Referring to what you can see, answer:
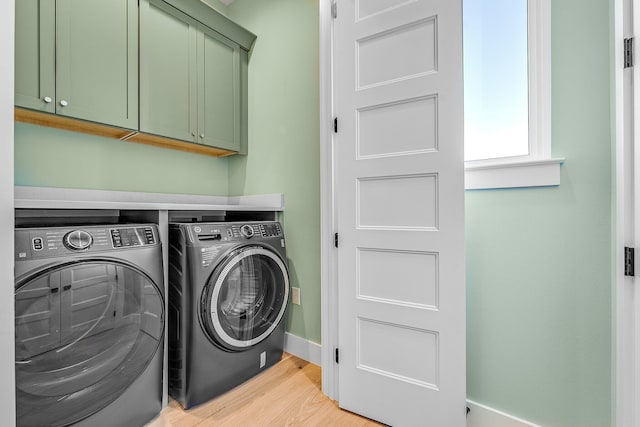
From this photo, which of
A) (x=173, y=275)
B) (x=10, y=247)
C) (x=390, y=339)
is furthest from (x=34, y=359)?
(x=390, y=339)

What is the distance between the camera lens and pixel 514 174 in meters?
1.20

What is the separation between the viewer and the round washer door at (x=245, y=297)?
1465 millimetres

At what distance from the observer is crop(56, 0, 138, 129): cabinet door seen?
1.45 metres

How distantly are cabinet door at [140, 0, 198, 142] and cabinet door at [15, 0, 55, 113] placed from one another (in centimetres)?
40

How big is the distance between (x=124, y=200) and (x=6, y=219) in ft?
3.63

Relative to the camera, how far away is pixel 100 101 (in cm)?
157

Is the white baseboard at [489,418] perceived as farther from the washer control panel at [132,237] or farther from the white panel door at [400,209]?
the washer control panel at [132,237]

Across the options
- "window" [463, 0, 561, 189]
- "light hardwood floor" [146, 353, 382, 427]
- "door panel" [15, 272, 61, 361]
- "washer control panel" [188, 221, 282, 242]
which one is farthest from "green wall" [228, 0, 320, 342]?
"door panel" [15, 272, 61, 361]

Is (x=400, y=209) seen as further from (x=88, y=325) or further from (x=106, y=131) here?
(x=106, y=131)

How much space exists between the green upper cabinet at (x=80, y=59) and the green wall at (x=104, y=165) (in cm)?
30

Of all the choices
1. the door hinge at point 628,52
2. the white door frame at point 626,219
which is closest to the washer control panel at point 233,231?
the white door frame at point 626,219

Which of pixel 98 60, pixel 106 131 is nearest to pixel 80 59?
pixel 98 60

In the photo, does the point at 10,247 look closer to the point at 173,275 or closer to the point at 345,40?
the point at 173,275

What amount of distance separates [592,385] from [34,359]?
199 cm
